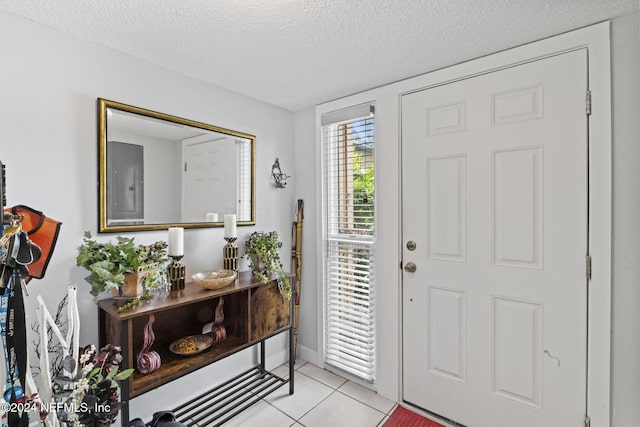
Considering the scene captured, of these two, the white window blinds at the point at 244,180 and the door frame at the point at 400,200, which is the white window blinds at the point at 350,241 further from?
the white window blinds at the point at 244,180

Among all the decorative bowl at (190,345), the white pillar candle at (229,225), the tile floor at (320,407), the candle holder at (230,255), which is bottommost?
the tile floor at (320,407)

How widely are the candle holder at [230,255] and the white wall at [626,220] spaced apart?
202 centimetres

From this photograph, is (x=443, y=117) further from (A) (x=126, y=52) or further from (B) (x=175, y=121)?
(A) (x=126, y=52)

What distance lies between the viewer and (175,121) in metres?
1.90

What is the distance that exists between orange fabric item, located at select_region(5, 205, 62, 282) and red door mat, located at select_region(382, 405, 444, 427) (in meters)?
2.00

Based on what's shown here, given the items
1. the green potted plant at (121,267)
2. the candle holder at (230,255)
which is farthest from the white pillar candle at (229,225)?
the green potted plant at (121,267)

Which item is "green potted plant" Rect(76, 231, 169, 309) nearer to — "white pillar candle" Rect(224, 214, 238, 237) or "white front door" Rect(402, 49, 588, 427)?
"white pillar candle" Rect(224, 214, 238, 237)

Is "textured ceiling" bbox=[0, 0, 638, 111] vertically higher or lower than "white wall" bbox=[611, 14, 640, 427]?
higher

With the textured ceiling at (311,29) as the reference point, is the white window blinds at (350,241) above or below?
below

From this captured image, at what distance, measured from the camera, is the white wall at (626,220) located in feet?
4.53

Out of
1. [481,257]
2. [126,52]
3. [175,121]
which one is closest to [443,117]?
[481,257]

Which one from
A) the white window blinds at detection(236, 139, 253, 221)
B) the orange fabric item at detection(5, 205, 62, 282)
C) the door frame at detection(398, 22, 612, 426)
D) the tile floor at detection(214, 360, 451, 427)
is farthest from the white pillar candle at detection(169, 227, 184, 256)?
the door frame at detection(398, 22, 612, 426)

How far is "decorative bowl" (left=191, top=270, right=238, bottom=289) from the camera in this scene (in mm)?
1757

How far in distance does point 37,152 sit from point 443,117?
2111mm
